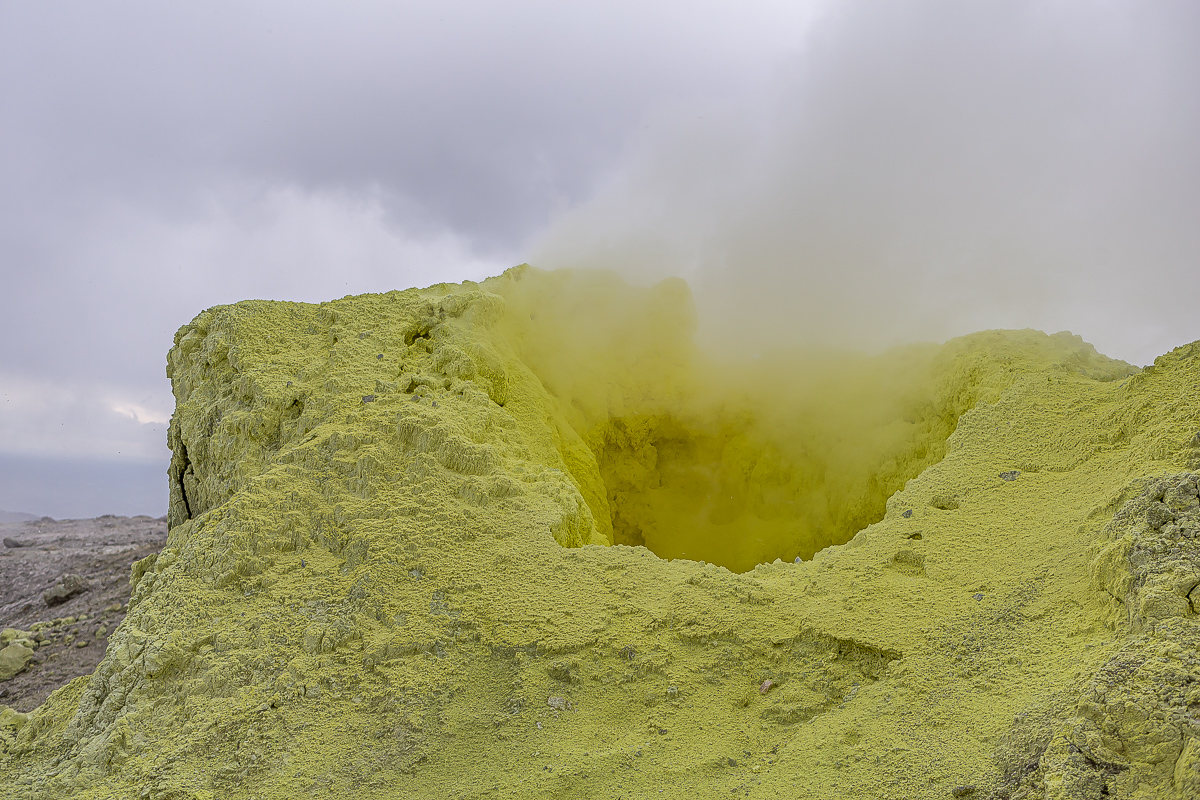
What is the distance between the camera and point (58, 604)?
39.4 feet

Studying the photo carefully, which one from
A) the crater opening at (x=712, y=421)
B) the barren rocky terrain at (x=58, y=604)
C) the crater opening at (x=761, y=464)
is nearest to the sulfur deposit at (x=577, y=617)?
the crater opening at (x=712, y=421)

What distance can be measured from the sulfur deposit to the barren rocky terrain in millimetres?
5248

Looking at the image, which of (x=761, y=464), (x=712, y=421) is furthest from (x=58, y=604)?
(x=761, y=464)

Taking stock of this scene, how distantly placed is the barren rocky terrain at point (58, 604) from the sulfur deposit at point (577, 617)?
5.25 m

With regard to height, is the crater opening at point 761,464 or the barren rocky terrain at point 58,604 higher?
the crater opening at point 761,464

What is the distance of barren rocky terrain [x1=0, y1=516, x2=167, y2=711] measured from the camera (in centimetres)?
920

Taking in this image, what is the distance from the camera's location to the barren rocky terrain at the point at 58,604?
9.20m

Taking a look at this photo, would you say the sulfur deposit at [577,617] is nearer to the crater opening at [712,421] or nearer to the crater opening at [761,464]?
the crater opening at [712,421]

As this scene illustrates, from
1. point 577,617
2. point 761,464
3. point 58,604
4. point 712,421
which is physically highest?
point 712,421

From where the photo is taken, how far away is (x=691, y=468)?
9.24 meters

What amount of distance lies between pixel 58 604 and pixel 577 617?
13.0 metres

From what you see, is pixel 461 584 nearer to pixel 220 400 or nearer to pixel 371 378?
pixel 371 378

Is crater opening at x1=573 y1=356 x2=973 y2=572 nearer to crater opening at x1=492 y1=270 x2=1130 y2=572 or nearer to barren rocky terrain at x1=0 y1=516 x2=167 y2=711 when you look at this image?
crater opening at x1=492 y1=270 x2=1130 y2=572

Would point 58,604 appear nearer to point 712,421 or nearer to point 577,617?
point 712,421
